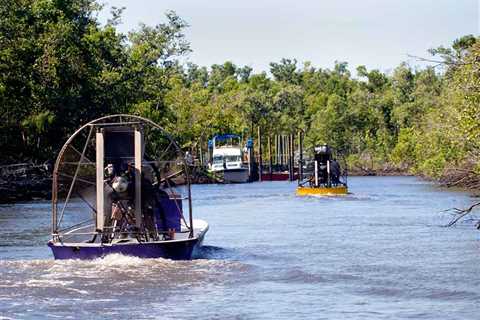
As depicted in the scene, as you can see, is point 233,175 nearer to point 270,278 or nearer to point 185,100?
point 185,100

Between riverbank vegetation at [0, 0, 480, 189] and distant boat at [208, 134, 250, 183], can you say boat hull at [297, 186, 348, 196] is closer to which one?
riverbank vegetation at [0, 0, 480, 189]

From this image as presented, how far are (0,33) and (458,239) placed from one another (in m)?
35.6

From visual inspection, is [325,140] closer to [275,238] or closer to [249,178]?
[249,178]

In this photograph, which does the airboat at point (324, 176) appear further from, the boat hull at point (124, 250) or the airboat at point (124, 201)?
the boat hull at point (124, 250)

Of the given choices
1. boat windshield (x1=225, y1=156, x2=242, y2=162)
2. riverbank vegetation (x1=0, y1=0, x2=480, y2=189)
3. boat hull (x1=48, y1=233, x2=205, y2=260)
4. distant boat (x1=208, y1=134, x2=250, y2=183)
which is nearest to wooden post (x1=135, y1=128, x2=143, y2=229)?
boat hull (x1=48, y1=233, x2=205, y2=260)

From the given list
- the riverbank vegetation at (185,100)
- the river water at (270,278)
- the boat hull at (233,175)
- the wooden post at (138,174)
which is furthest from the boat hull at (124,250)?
the boat hull at (233,175)

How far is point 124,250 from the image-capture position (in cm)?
2416

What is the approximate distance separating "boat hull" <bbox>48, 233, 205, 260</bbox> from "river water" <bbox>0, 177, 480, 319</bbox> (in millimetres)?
160

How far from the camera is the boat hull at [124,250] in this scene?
79.2 ft

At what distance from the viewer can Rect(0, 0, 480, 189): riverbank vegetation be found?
58.5m

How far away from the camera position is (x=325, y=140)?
122m

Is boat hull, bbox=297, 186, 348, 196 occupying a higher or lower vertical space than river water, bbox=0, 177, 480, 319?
higher

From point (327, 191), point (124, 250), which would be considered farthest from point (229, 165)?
point (124, 250)

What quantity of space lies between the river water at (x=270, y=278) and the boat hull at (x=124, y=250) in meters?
0.16
